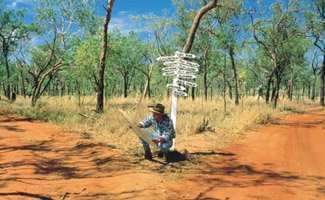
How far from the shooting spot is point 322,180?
7.56 meters

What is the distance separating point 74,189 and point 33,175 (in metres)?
1.33

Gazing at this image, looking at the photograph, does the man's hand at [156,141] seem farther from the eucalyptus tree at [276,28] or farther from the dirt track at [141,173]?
the eucalyptus tree at [276,28]

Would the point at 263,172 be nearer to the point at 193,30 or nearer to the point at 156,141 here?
the point at 156,141

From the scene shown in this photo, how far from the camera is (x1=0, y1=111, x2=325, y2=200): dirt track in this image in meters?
6.52

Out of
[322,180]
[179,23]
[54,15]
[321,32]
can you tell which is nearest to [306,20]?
[321,32]

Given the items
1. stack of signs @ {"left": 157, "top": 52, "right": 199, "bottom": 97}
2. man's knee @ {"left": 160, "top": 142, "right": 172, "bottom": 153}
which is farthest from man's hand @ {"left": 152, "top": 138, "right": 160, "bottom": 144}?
stack of signs @ {"left": 157, "top": 52, "right": 199, "bottom": 97}

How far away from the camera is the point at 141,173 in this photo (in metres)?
7.49

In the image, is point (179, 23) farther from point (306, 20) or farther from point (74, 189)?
point (74, 189)

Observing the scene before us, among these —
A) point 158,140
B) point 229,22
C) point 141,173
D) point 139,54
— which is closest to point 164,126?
point 158,140

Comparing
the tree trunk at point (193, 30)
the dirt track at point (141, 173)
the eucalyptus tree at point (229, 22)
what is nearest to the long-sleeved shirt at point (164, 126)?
the dirt track at point (141, 173)

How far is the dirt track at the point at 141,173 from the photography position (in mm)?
6520

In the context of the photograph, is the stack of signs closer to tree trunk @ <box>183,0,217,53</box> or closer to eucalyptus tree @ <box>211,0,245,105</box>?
tree trunk @ <box>183,0,217,53</box>

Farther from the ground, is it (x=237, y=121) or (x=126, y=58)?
(x=126, y=58)

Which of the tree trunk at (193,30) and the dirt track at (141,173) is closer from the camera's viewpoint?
the dirt track at (141,173)
